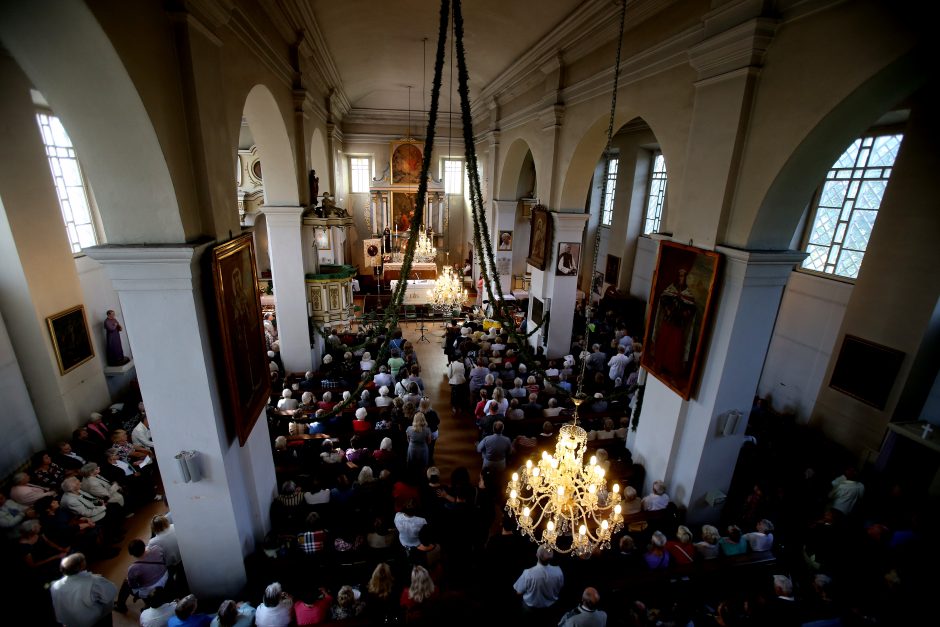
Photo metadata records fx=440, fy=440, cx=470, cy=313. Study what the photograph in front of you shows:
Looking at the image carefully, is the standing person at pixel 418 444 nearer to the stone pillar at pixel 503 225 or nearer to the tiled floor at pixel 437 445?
the tiled floor at pixel 437 445

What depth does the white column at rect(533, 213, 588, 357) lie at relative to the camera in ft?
30.8

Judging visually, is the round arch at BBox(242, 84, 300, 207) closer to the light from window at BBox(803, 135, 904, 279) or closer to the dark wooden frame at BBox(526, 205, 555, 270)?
the dark wooden frame at BBox(526, 205, 555, 270)

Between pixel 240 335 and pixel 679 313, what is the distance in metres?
5.21

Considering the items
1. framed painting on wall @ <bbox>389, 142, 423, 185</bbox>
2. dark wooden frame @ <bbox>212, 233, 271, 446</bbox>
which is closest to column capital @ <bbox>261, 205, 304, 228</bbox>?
dark wooden frame @ <bbox>212, 233, 271, 446</bbox>

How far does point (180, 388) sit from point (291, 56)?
6.35 metres

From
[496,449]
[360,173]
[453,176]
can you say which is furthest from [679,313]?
[360,173]

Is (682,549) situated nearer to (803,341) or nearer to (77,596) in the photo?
(803,341)

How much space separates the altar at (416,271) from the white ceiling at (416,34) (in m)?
6.19

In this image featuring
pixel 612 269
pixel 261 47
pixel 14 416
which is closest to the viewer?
pixel 261 47

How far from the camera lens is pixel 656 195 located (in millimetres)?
14234

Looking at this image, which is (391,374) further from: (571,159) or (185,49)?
(185,49)

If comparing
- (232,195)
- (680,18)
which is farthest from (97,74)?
(680,18)

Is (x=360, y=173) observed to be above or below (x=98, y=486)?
above

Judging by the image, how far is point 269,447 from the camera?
5.69 metres
